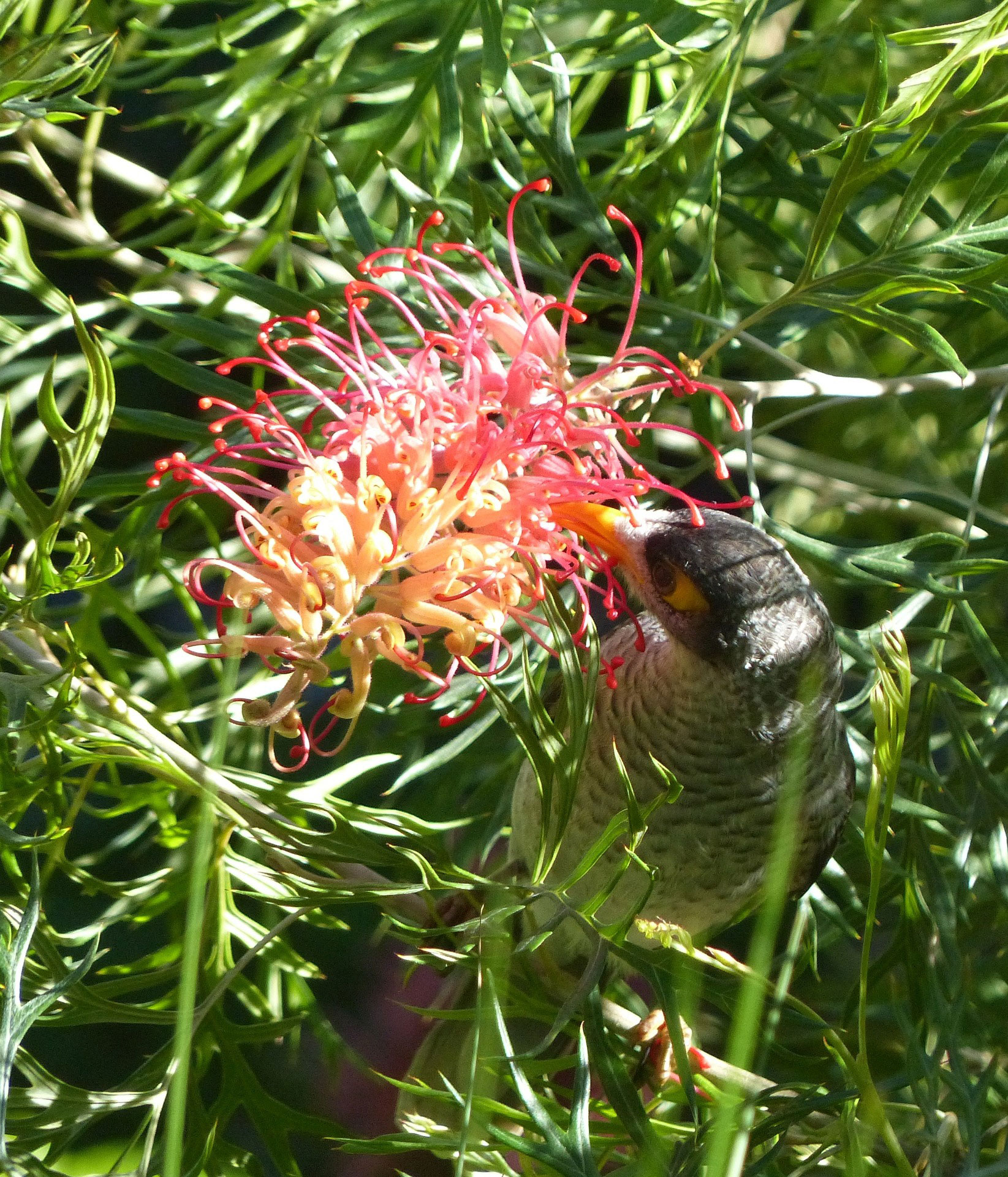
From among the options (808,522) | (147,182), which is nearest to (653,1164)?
(147,182)

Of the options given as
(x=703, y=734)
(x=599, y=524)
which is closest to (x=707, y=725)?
(x=703, y=734)

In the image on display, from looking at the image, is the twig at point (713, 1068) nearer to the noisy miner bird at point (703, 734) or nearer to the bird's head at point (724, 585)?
the noisy miner bird at point (703, 734)

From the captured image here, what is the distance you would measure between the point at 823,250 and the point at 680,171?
0.83 ft

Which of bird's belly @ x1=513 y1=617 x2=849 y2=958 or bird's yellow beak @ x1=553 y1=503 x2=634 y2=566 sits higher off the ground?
bird's yellow beak @ x1=553 y1=503 x2=634 y2=566

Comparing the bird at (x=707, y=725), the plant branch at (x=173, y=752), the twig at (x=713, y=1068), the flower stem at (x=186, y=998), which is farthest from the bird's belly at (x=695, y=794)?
the flower stem at (x=186, y=998)

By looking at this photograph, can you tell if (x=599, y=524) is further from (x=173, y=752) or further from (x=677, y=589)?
(x=173, y=752)

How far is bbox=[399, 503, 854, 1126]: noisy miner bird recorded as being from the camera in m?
0.95

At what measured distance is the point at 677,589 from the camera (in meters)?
0.97

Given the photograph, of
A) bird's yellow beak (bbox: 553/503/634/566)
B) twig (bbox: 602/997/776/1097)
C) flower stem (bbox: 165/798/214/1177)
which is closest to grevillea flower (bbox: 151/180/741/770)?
bird's yellow beak (bbox: 553/503/634/566)

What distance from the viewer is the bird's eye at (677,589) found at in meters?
0.96

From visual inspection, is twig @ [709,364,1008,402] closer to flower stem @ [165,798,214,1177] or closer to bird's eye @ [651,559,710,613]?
bird's eye @ [651,559,710,613]

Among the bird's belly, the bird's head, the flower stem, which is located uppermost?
the flower stem

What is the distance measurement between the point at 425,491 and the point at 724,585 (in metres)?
0.34

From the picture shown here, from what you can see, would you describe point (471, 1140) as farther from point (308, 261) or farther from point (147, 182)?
point (147, 182)
